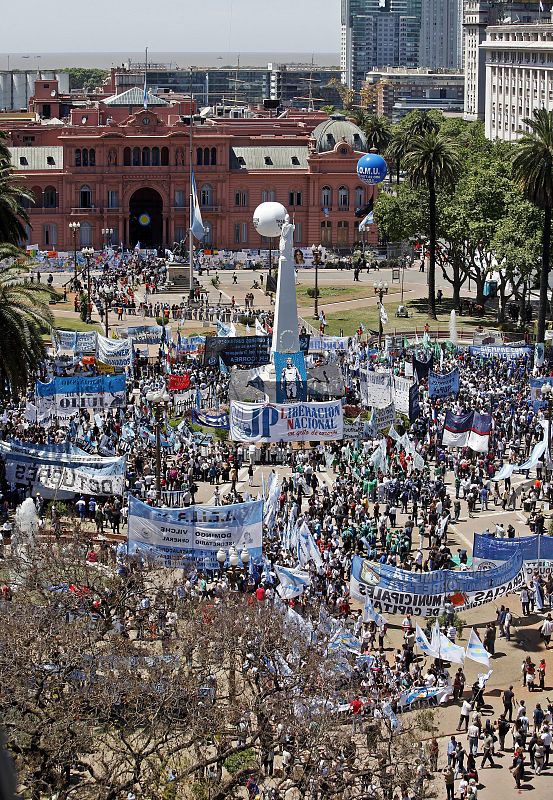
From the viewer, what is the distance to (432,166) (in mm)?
93500

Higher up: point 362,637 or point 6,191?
point 6,191

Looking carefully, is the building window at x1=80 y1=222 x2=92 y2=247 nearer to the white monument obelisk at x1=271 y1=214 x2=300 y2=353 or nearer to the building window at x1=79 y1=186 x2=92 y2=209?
the building window at x1=79 y1=186 x2=92 y2=209

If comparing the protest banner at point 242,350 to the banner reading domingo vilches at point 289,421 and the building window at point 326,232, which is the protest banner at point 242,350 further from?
the building window at point 326,232

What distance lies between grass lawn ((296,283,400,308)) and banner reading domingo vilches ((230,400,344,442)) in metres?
42.6

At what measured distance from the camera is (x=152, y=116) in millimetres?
122688

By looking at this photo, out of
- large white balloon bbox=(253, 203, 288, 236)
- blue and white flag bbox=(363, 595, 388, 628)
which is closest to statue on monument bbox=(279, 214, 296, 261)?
large white balloon bbox=(253, 203, 288, 236)

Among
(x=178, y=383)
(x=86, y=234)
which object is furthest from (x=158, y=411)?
(x=86, y=234)

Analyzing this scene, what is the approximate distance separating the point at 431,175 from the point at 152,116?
35609mm

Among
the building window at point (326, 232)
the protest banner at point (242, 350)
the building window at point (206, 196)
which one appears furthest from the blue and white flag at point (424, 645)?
the building window at point (206, 196)

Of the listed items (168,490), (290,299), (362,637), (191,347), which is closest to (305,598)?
(362,637)

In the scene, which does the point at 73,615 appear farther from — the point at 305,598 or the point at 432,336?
the point at 432,336

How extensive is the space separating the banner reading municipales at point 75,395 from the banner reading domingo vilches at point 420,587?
69.4 ft

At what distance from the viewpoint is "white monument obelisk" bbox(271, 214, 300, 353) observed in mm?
65750

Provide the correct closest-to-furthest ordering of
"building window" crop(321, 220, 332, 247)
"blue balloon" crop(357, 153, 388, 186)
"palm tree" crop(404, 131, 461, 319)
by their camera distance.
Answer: "palm tree" crop(404, 131, 461, 319) < "blue balloon" crop(357, 153, 388, 186) < "building window" crop(321, 220, 332, 247)
